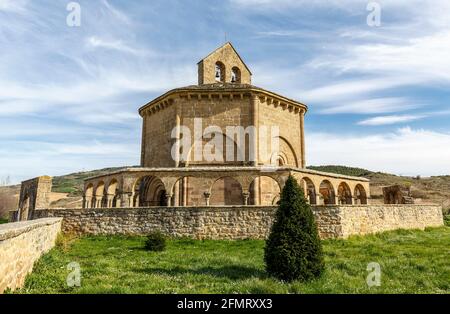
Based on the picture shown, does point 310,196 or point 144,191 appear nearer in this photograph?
point 310,196

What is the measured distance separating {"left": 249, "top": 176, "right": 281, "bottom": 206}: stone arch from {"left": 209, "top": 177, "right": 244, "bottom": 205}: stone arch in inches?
32.8

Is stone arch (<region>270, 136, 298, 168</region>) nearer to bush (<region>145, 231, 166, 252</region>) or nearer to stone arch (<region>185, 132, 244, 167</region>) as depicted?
stone arch (<region>185, 132, 244, 167</region>)

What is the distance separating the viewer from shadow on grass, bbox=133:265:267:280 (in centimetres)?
839

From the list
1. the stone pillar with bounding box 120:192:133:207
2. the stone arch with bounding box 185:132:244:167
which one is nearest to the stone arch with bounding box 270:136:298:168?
the stone arch with bounding box 185:132:244:167

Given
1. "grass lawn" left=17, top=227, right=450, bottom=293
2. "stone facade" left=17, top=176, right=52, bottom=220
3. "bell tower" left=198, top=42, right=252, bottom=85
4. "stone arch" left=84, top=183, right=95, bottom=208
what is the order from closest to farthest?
"grass lawn" left=17, top=227, right=450, bottom=293 < "stone facade" left=17, top=176, right=52, bottom=220 < "stone arch" left=84, top=183, right=95, bottom=208 < "bell tower" left=198, top=42, right=252, bottom=85

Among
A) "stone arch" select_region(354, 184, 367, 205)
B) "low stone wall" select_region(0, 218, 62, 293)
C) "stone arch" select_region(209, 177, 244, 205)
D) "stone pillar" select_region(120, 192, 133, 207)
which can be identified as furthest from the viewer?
"stone arch" select_region(354, 184, 367, 205)

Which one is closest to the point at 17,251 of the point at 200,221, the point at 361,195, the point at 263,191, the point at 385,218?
the point at 200,221

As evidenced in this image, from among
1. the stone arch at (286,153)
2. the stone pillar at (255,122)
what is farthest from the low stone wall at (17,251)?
the stone arch at (286,153)

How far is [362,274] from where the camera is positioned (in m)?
8.65
